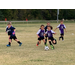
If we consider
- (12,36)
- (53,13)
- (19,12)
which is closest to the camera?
(12,36)

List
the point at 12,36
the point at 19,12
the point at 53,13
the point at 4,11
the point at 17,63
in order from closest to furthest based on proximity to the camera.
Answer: the point at 17,63 < the point at 12,36 < the point at 4,11 < the point at 19,12 < the point at 53,13

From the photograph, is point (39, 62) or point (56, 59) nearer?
point (39, 62)

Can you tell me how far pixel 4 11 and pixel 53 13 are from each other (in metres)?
22.6

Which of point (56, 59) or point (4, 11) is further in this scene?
point (4, 11)

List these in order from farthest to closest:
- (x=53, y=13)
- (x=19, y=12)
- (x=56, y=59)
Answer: (x=53, y=13) < (x=19, y=12) < (x=56, y=59)

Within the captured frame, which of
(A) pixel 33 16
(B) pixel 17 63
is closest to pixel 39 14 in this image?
(A) pixel 33 16

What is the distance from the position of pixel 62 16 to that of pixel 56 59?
68.9 meters

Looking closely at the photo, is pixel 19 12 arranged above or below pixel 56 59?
above

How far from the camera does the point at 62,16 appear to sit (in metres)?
75.2

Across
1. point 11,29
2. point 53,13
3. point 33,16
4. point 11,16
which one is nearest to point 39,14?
point 33,16

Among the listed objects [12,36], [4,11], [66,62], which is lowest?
[66,62]

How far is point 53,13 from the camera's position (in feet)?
249

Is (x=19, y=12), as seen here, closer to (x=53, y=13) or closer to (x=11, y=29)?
(x=53, y=13)

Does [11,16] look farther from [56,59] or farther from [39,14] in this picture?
[56,59]
